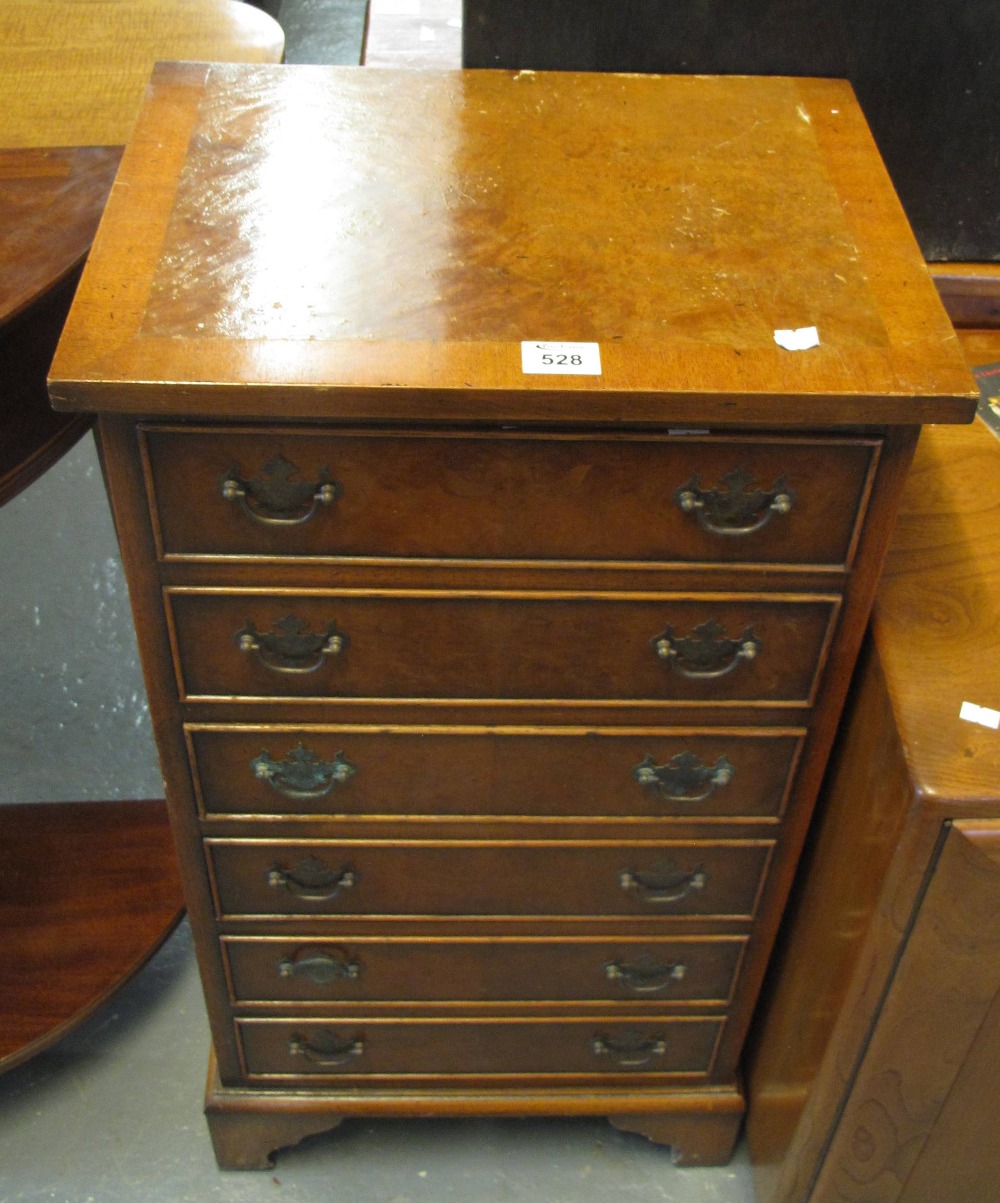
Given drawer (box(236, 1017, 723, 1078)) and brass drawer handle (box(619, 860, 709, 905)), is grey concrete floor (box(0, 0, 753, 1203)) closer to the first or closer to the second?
drawer (box(236, 1017, 723, 1078))

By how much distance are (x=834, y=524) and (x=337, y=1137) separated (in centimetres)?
103

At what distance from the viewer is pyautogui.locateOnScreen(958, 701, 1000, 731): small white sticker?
39.4 inches

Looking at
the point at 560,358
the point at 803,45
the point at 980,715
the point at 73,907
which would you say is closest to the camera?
the point at 560,358

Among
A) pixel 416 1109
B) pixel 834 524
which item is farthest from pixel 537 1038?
pixel 834 524

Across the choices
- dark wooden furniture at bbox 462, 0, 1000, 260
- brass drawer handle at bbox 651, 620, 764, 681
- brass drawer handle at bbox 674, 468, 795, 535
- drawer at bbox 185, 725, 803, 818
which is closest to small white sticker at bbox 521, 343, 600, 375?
brass drawer handle at bbox 674, 468, 795, 535

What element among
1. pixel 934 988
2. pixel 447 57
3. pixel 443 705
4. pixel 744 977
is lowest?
pixel 744 977

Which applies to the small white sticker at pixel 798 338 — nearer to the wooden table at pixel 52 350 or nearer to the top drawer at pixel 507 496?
the top drawer at pixel 507 496

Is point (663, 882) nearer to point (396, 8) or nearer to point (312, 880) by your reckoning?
point (312, 880)

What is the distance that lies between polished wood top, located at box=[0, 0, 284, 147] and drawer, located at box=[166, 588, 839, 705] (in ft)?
2.68

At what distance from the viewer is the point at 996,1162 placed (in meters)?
1.22

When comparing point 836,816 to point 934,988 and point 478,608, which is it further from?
point 478,608

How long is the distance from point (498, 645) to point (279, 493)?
0.23 metres

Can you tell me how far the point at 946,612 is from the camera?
42.8 inches

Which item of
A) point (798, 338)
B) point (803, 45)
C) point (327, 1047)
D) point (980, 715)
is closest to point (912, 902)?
point (980, 715)
